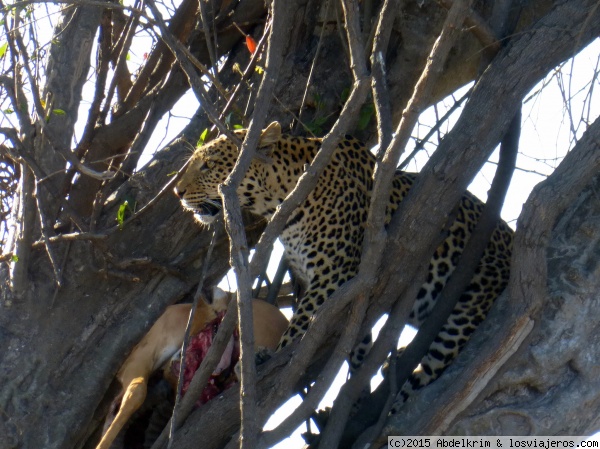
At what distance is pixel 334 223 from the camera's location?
693 cm

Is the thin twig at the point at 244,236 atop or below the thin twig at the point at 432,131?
below

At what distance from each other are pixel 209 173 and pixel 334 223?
0.97 metres

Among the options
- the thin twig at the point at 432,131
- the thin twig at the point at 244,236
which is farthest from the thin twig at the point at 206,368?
the thin twig at the point at 432,131

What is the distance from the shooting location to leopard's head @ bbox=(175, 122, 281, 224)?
6797mm

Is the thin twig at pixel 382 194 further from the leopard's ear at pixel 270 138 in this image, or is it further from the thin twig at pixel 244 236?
the leopard's ear at pixel 270 138

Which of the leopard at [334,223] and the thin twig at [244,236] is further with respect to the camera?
the leopard at [334,223]

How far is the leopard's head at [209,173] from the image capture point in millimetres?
6797

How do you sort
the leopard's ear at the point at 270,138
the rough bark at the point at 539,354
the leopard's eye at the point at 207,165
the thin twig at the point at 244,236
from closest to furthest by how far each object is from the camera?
the thin twig at the point at 244,236, the rough bark at the point at 539,354, the leopard's ear at the point at 270,138, the leopard's eye at the point at 207,165

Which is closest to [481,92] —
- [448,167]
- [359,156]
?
[448,167]

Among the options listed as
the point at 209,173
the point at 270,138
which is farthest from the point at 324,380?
the point at 209,173

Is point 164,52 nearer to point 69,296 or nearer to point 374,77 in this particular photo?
point 69,296

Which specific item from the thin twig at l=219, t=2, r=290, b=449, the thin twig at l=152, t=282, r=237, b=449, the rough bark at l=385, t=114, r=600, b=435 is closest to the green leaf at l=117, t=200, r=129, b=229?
the thin twig at l=152, t=282, r=237, b=449

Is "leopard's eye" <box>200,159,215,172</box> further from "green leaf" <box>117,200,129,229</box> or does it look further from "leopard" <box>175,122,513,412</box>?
"green leaf" <box>117,200,129,229</box>

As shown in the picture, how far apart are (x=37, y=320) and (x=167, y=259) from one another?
892 mm
